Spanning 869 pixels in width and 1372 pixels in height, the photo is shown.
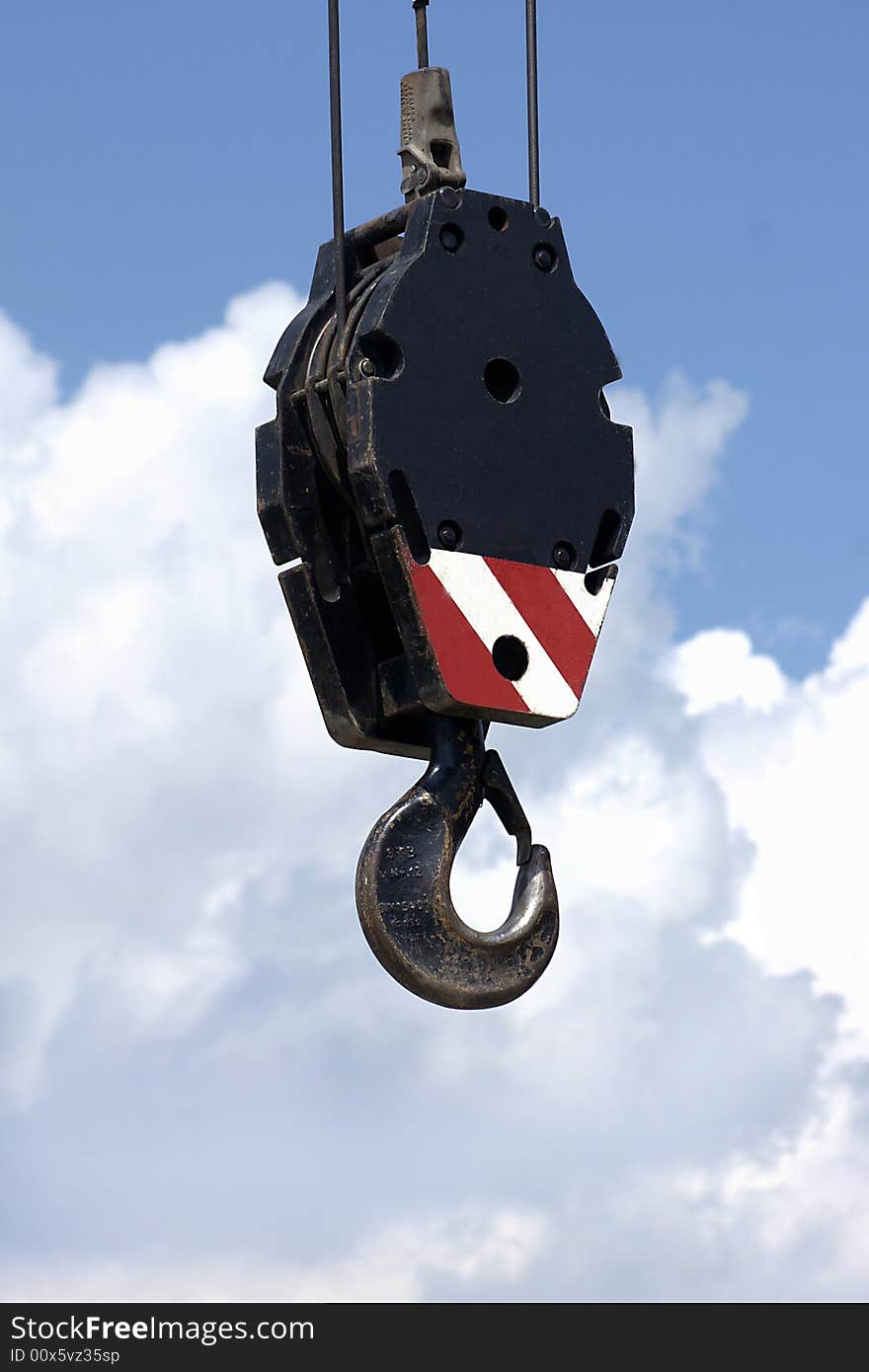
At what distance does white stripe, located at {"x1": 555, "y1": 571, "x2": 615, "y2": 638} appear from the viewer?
4.45 m

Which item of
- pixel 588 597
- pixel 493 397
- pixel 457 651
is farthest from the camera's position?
pixel 588 597

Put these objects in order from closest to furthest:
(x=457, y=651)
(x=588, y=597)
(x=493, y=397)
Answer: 1. (x=457, y=651)
2. (x=493, y=397)
3. (x=588, y=597)

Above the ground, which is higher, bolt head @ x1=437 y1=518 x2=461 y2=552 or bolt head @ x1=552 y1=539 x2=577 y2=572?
bolt head @ x1=552 y1=539 x2=577 y2=572

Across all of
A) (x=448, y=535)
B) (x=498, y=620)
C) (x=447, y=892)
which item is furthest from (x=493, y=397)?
(x=447, y=892)

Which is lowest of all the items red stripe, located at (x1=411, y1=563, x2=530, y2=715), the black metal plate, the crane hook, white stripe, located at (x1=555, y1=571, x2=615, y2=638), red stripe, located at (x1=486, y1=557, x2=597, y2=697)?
the crane hook

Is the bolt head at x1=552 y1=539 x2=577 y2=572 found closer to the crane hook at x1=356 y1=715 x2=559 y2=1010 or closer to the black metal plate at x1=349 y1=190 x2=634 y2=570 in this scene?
the black metal plate at x1=349 y1=190 x2=634 y2=570

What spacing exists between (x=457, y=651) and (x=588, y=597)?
0.34 m

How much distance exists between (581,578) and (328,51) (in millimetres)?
1028

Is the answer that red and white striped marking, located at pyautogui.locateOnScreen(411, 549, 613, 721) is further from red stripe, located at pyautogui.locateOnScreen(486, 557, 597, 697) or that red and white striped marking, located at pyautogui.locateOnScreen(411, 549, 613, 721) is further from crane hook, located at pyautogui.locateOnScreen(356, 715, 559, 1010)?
crane hook, located at pyautogui.locateOnScreen(356, 715, 559, 1010)

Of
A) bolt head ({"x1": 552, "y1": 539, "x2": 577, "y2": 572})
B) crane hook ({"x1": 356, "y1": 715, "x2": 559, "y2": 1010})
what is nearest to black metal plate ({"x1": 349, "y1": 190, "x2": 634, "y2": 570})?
bolt head ({"x1": 552, "y1": 539, "x2": 577, "y2": 572})

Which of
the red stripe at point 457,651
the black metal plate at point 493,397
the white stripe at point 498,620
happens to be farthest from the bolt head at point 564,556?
the red stripe at point 457,651

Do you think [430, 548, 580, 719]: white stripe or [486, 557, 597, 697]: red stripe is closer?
[430, 548, 580, 719]: white stripe

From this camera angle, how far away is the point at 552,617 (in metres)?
4.41

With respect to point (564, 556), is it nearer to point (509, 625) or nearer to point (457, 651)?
point (509, 625)
